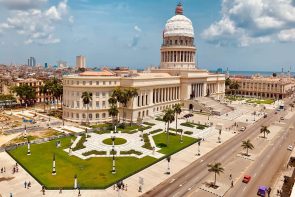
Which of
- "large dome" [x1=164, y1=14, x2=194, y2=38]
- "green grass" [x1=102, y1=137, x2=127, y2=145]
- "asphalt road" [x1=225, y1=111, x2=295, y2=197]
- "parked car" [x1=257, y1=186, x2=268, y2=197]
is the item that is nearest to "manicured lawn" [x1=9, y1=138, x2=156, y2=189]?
"green grass" [x1=102, y1=137, x2=127, y2=145]

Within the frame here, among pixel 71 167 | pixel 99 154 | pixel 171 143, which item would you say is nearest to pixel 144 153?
pixel 99 154

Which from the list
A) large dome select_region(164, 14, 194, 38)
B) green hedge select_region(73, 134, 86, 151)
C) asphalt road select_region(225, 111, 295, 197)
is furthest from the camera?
large dome select_region(164, 14, 194, 38)

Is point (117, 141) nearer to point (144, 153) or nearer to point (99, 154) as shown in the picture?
point (99, 154)

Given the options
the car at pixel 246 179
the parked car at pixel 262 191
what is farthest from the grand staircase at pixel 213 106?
the parked car at pixel 262 191

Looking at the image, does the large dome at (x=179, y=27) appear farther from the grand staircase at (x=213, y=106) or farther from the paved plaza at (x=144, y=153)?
the paved plaza at (x=144, y=153)

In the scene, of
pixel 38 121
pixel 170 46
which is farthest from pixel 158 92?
pixel 38 121

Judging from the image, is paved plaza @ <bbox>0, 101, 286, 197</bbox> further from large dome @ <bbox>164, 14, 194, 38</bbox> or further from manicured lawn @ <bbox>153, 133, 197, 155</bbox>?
large dome @ <bbox>164, 14, 194, 38</bbox>
